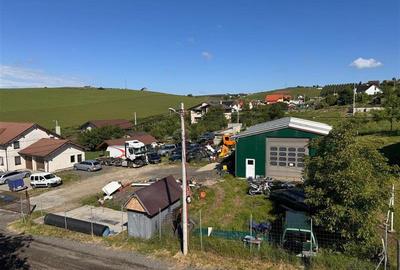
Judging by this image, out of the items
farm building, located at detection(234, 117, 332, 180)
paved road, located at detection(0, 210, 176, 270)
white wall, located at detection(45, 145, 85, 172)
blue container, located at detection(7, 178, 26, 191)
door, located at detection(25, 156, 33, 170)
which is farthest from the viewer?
door, located at detection(25, 156, 33, 170)

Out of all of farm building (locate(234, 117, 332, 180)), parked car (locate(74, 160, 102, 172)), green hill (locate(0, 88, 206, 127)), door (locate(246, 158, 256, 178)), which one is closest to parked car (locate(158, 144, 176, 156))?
parked car (locate(74, 160, 102, 172))

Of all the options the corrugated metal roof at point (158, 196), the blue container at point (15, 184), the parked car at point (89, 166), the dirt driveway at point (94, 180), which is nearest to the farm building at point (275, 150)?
the dirt driveway at point (94, 180)

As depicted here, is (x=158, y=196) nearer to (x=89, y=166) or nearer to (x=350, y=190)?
(x=350, y=190)

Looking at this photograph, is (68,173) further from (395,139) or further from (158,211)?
(395,139)

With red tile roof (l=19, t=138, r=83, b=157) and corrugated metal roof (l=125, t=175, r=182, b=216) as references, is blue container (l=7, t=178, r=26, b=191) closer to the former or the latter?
red tile roof (l=19, t=138, r=83, b=157)

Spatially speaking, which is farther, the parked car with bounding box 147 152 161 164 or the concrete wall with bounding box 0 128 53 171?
the concrete wall with bounding box 0 128 53 171

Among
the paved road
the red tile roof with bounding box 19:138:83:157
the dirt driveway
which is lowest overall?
the dirt driveway

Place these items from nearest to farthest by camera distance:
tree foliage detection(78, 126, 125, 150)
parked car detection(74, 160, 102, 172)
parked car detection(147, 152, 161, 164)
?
parked car detection(74, 160, 102, 172) → parked car detection(147, 152, 161, 164) → tree foliage detection(78, 126, 125, 150)
